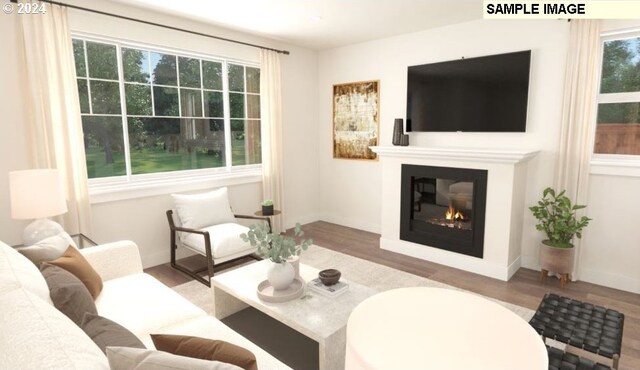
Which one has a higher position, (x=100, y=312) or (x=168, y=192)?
(x=168, y=192)

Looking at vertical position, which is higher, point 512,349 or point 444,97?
point 444,97

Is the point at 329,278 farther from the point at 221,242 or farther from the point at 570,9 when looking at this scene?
the point at 570,9

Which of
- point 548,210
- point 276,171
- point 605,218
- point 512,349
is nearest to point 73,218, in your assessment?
point 276,171

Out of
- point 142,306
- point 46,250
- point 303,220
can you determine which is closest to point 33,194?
point 46,250

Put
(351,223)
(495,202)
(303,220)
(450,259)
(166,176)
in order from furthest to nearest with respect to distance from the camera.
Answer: (303,220), (351,223), (166,176), (450,259), (495,202)

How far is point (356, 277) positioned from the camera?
3641 mm

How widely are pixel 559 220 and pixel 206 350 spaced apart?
3.30m

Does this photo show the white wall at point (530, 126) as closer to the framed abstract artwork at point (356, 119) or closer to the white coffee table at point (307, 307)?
the framed abstract artwork at point (356, 119)

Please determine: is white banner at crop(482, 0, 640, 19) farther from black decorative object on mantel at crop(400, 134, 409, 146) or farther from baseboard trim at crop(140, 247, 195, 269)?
baseboard trim at crop(140, 247, 195, 269)

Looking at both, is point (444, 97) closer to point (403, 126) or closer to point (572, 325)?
point (403, 126)

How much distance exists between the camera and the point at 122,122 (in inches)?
148

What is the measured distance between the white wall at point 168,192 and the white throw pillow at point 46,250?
1343 mm

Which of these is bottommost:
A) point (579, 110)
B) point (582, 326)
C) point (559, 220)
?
point (582, 326)

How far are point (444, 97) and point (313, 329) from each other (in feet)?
10.7
